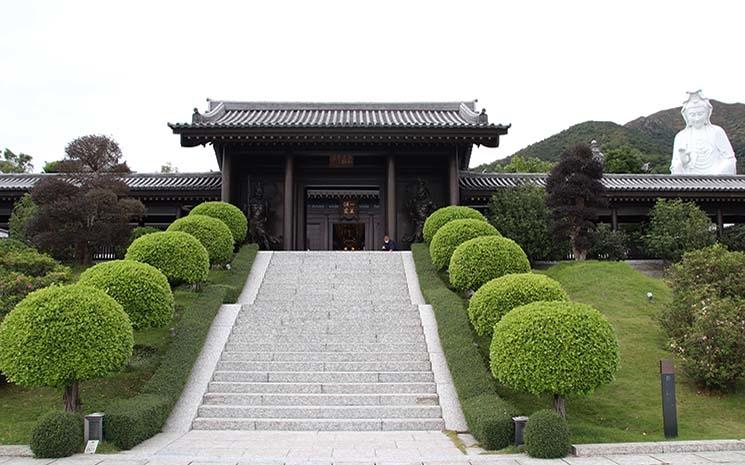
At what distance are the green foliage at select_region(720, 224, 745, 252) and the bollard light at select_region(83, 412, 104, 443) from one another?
64.2 feet

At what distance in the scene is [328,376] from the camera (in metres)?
10.1

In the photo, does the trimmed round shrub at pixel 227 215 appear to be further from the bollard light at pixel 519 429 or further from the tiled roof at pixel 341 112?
the bollard light at pixel 519 429

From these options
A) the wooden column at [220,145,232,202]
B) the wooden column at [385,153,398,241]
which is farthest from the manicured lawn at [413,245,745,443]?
the wooden column at [220,145,232,202]

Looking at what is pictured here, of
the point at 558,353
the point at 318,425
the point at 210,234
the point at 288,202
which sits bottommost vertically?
the point at 318,425

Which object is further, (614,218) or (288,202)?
(614,218)

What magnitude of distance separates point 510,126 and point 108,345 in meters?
14.3

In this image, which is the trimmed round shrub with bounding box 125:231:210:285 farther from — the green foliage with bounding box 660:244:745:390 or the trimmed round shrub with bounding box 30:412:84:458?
the green foliage with bounding box 660:244:745:390

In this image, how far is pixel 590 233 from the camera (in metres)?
17.5

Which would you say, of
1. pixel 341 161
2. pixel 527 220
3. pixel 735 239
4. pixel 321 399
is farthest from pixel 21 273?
pixel 735 239

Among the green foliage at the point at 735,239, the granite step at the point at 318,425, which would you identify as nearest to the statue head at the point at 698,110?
the green foliage at the point at 735,239

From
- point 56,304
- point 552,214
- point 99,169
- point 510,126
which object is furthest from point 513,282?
point 99,169

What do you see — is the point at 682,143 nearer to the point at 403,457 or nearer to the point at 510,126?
the point at 510,126

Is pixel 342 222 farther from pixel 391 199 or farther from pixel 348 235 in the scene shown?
pixel 391 199

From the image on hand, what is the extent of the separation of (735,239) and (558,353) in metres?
15.8
